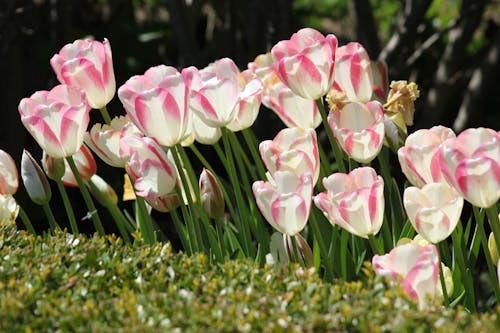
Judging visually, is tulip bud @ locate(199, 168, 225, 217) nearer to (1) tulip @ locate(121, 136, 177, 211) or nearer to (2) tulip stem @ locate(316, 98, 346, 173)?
(1) tulip @ locate(121, 136, 177, 211)

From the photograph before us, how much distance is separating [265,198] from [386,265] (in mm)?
334

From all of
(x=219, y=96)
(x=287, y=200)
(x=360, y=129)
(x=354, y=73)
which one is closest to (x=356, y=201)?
(x=287, y=200)

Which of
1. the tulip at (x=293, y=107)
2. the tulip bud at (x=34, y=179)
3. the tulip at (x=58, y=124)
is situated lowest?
the tulip bud at (x=34, y=179)

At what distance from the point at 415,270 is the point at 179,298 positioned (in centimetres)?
52

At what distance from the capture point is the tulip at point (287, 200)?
2270mm

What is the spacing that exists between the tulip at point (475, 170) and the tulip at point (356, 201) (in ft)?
0.59

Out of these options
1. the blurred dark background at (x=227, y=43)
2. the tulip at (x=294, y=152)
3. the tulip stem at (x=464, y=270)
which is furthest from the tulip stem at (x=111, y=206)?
the blurred dark background at (x=227, y=43)

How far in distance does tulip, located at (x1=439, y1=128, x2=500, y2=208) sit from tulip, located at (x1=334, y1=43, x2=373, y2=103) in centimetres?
59

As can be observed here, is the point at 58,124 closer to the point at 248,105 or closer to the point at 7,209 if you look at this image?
the point at 7,209

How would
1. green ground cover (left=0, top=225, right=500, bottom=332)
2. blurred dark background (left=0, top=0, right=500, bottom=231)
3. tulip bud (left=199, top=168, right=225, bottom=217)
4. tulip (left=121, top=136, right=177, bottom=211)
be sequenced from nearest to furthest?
green ground cover (left=0, top=225, right=500, bottom=332) → tulip (left=121, top=136, right=177, bottom=211) → tulip bud (left=199, top=168, right=225, bottom=217) → blurred dark background (left=0, top=0, right=500, bottom=231)

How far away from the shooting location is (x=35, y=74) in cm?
555

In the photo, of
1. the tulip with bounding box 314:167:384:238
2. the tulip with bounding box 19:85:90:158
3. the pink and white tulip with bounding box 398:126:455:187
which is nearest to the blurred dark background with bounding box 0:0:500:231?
the tulip with bounding box 19:85:90:158

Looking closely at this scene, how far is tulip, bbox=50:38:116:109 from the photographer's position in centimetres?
265

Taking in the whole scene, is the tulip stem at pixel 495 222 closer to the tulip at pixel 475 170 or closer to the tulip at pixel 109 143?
the tulip at pixel 475 170
